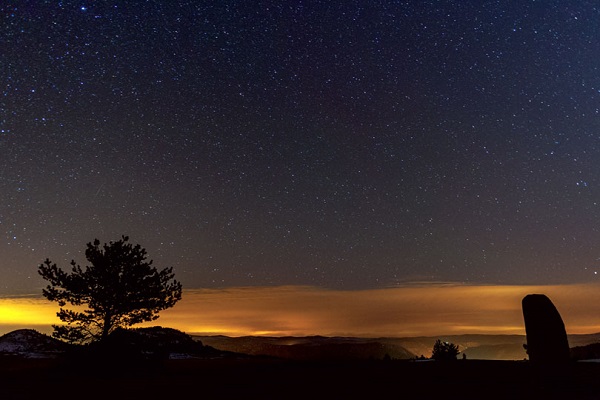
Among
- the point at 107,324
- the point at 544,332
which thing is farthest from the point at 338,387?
the point at 107,324

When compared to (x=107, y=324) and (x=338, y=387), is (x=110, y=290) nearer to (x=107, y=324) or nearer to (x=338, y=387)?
(x=107, y=324)

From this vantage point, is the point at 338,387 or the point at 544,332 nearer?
the point at 338,387

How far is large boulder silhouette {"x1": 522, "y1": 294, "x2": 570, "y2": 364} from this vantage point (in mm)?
20734

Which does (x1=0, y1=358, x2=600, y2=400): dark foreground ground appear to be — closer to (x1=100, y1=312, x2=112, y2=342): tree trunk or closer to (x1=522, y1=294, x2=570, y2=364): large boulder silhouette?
(x1=522, y1=294, x2=570, y2=364): large boulder silhouette

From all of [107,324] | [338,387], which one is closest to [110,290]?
[107,324]

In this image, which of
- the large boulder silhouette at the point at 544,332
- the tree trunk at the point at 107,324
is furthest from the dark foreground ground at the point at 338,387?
the tree trunk at the point at 107,324

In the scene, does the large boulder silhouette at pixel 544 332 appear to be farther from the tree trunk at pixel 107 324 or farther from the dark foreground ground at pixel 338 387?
the tree trunk at pixel 107 324

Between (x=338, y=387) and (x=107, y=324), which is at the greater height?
(x=107, y=324)

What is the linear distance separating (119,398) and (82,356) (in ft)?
35.4

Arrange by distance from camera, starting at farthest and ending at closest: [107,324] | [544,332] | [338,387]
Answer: [107,324]
[544,332]
[338,387]

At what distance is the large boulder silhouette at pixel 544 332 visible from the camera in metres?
20.7

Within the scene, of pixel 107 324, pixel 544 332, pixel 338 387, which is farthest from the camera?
pixel 107 324

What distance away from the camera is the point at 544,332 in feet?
69.4

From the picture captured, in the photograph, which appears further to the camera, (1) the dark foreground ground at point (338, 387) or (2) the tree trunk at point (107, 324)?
(2) the tree trunk at point (107, 324)
